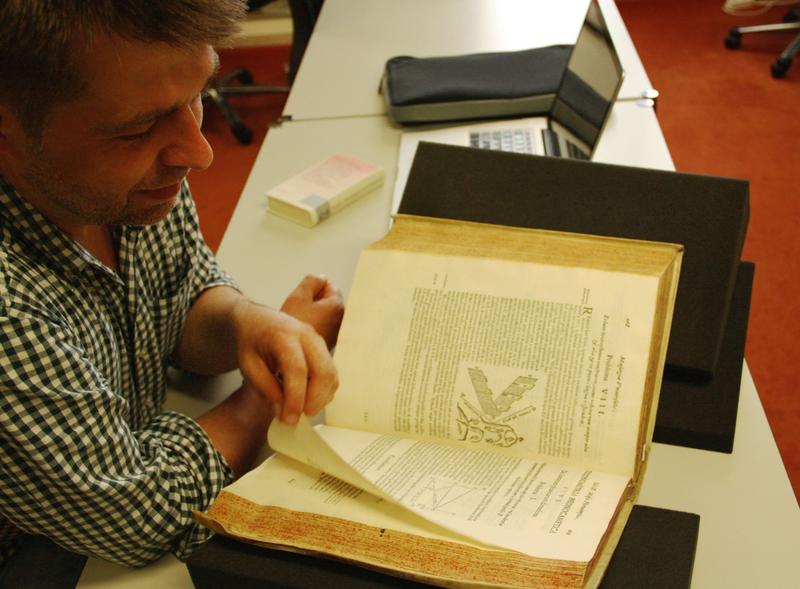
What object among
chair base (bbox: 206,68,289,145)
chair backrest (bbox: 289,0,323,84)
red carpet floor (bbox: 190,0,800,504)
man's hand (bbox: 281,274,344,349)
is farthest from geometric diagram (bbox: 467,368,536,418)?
chair base (bbox: 206,68,289,145)

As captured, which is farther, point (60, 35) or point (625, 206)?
point (625, 206)

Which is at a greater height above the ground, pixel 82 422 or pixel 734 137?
pixel 734 137

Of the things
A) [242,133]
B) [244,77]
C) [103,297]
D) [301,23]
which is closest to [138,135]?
[103,297]

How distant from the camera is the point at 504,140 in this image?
4.32 feet

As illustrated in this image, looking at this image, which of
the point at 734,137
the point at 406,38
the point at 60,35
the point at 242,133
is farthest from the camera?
the point at 242,133

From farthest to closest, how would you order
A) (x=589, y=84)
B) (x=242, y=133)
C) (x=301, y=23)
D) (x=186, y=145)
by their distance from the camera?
1. (x=242, y=133)
2. (x=301, y=23)
3. (x=589, y=84)
4. (x=186, y=145)

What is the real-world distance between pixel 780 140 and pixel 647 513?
7.72 feet

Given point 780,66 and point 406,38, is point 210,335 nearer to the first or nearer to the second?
point 406,38

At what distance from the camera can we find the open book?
0.62m

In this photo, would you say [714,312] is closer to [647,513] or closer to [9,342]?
[647,513]

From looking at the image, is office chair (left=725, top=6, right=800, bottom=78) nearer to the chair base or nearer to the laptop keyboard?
the chair base

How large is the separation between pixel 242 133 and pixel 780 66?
81.8 inches

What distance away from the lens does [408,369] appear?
781mm

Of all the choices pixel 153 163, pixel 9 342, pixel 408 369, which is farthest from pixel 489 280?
pixel 9 342
